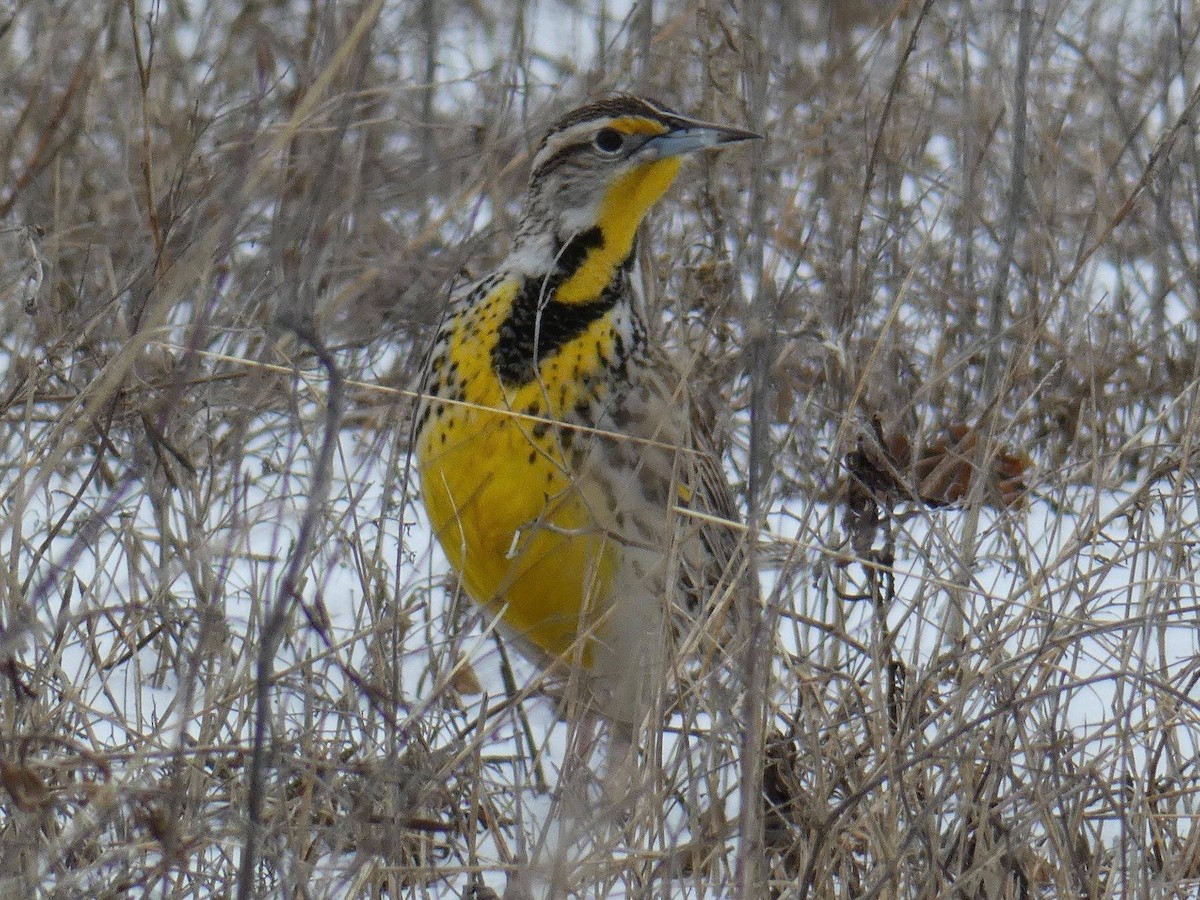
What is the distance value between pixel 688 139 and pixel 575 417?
1.57 ft

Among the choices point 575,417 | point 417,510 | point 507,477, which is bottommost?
point 507,477

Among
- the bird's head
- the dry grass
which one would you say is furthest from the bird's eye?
the dry grass

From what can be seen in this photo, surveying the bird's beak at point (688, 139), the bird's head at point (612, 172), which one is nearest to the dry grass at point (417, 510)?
the bird's beak at point (688, 139)

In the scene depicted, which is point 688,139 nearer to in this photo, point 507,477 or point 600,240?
point 600,240

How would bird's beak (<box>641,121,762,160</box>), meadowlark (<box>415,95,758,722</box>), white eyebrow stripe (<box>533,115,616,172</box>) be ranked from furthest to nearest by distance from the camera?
1. white eyebrow stripe (<box>533,115,616,172</box>)
2. bird's beak (<box>641,121,762,160</box>)
3. meadowlark (<box>415,95,758,722</box>)

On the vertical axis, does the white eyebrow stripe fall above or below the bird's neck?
above

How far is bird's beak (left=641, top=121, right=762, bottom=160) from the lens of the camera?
9.48 ft

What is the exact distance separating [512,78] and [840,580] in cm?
164

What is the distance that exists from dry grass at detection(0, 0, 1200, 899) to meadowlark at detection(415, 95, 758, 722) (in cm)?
12

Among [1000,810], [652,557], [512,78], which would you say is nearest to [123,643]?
[652,557]

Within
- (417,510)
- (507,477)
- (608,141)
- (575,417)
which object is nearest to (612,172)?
(608,141)

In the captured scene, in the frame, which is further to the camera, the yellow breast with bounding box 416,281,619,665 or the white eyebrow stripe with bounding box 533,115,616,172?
the white eyebrow stripe with bounding box 533,115,616,172

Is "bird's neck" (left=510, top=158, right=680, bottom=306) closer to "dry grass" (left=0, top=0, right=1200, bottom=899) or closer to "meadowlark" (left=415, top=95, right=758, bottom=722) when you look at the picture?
"meadowlark" (left=415, top=95, right=758, bottom=722)

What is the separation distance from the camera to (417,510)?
3408 mm
